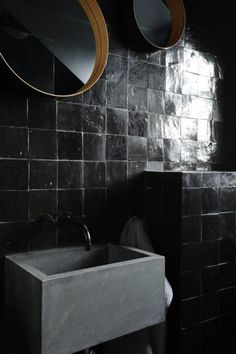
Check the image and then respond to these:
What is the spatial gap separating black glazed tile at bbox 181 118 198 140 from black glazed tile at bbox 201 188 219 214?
50 cm

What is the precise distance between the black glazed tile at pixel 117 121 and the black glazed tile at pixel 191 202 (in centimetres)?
52

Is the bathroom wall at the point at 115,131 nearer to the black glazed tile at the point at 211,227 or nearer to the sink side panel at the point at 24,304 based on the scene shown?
the sink side panel at the point at 24,304

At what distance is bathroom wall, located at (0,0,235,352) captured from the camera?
160 cm

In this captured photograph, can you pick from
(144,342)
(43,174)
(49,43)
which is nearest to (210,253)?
(144,342)

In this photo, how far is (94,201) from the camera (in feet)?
6.01

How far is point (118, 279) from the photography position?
4.61 ft

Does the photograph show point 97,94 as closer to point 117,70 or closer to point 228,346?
point 117,70

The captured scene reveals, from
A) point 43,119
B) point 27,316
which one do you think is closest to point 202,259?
point 27,316

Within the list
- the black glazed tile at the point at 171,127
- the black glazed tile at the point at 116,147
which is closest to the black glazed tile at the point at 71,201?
the black glazed tile at the point at 116,147

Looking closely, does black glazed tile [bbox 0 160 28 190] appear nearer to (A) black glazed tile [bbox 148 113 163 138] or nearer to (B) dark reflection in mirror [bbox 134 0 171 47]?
(A) black glazed tile [bbox 148 113 163 138]

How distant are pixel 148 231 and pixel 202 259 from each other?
34 cm

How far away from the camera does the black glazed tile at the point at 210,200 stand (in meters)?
1.81

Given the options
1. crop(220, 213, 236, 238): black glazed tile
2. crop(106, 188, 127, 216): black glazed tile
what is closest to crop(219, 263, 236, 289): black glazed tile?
crop(220, 213, 236, 238): black glazed tile

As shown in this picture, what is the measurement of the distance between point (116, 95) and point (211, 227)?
94 centimetres
